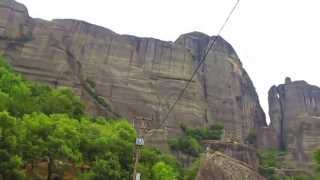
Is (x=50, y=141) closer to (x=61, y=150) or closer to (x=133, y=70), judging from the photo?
(x=61, y=150)

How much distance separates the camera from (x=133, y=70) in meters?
107

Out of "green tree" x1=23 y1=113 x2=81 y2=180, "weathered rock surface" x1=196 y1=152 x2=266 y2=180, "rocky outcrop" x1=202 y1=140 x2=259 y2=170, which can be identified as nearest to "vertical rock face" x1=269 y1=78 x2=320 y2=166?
"rocky outcrop" x1=202 y1=140 x2=259 y2=170

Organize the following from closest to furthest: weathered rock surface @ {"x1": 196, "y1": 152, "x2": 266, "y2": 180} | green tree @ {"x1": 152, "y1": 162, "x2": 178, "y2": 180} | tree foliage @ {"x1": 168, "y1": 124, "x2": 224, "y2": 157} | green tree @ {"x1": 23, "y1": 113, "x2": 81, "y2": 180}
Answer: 1. green tree @ {"x1": 23, "y1": 113, "x2": 81, "y2": 180}
2. green tree @ {"x1": 152, "y1": 162, "x2": 178, "y2": 180}
3. weathered rock surface @ {"x1": 196, "y1": 152, "x2": 266, "y2": 180}
4. tree foliage @ {"x1": 168, "y1": 124, "x2": 224, "y2": 157}

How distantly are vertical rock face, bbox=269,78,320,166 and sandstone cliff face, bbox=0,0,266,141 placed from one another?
4.56 meters

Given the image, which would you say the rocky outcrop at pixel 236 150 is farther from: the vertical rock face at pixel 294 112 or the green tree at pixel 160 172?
the green tree at pixel 160 172

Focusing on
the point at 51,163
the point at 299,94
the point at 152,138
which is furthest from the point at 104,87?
the point at 51,163

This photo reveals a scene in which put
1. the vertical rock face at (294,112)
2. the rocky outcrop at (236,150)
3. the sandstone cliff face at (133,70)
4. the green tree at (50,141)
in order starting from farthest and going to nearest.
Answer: the vertical rock face at (294,112) < the sandstone cliff face at (133,70) < the rocky outcrop at (236,150) < the green tree at (50,141)

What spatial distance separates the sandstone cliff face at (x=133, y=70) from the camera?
91.7 metres

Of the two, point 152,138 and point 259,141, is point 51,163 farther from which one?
point 259,141

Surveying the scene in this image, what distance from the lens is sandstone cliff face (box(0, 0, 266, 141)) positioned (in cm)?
9169

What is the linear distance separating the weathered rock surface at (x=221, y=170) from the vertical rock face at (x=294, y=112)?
175ft

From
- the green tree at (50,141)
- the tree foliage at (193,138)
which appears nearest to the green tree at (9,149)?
the green tree at (50,141)

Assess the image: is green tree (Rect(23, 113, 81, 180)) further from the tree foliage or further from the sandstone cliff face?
the tree foliage

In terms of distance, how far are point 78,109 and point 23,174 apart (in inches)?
1051
